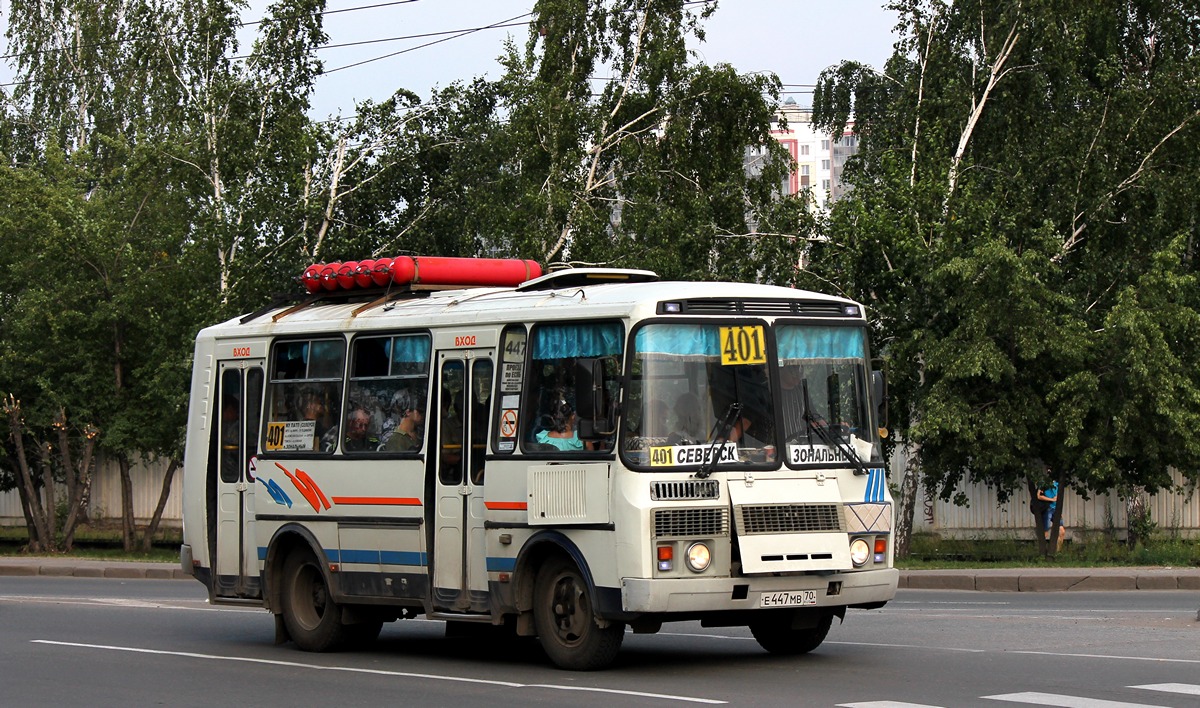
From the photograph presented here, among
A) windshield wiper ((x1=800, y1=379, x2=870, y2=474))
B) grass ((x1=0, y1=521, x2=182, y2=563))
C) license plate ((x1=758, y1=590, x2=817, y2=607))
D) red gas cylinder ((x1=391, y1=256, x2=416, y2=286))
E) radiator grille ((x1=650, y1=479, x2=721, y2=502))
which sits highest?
red gas cylinder ((x1=391, y1=256, x2=416, y2=286))

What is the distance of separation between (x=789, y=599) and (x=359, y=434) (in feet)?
14.3

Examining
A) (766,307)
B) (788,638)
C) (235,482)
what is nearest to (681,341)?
(766,307)

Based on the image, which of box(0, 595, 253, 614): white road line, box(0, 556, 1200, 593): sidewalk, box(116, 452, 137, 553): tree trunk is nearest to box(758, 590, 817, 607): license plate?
box(0, 595, 253, 614): white road line

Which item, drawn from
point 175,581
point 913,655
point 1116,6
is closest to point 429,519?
point 913,655

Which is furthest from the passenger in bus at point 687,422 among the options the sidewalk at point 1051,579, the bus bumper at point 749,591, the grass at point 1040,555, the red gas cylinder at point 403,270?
the grass at point 1040,555

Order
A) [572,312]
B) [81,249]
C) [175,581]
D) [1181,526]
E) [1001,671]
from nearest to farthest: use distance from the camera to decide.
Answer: [1001,671]
[572,312]
[175,581]
[1181,526]
[81,249]

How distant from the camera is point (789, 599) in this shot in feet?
39.9

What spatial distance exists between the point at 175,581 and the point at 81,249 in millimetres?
9471

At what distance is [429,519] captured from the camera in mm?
13719

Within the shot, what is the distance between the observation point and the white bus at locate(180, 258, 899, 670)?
1201cm

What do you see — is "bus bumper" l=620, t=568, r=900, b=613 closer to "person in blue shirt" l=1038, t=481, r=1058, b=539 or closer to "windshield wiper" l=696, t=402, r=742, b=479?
"windshield wiper" l=696, t=402, r=742, b=479

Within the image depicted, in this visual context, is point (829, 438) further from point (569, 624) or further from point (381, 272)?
point (381, 272)

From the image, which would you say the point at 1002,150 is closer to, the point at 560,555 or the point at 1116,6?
the point at 1116,6

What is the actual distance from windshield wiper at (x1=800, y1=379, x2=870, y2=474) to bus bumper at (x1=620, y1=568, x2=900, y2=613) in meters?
0.81
